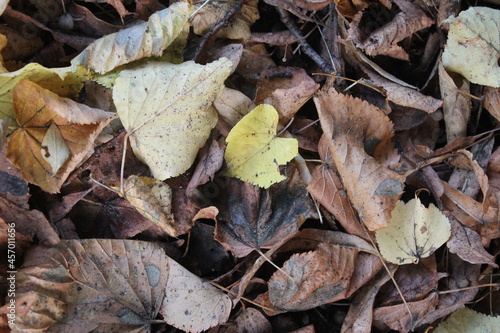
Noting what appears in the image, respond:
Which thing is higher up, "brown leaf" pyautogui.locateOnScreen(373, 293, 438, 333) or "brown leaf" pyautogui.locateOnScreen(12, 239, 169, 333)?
"brown leaf" pyautogui.locateOnScreen(12, 239, 169, 333)

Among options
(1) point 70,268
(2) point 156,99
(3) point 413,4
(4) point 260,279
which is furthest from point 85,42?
(3) point 413,4

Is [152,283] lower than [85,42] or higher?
lower

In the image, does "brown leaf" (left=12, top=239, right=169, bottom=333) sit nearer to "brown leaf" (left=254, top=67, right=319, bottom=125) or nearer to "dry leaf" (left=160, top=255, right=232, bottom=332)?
"dry leaf" (left=160, top=255, right=232, bottom=332)

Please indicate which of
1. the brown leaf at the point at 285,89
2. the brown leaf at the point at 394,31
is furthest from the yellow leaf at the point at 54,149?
the brown leaf at the point at 394,31

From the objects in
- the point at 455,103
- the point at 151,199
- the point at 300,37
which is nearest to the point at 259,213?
the point at 151,199

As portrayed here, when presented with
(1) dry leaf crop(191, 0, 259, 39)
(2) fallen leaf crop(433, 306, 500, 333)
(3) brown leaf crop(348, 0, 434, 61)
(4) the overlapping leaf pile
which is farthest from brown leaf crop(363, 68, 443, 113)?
(2) fallen leaf crop(433, 306, 500, 333)

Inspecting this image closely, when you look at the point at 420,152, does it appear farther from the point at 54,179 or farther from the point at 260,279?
the point at 54,179
